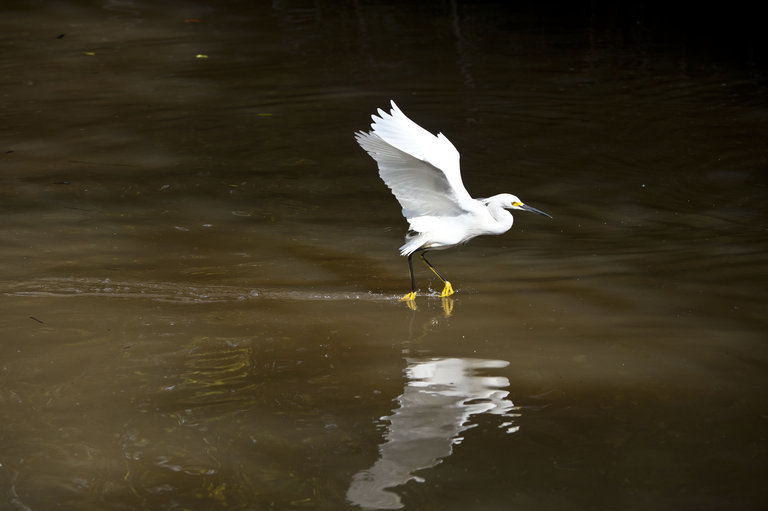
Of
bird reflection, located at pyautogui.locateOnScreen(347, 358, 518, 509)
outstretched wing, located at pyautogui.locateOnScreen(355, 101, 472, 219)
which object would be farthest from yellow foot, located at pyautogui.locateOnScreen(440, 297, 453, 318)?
bird reflection, located at pyautogui.locateOnScreen(347, 358, 518, 509)

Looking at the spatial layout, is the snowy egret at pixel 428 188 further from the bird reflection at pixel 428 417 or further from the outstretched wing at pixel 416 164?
the bird reflection at pixel 428 417

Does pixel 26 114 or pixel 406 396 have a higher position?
pixel 26 114

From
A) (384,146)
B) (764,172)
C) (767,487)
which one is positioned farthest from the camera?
(764,172)

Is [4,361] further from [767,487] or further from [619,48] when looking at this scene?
[619,48]

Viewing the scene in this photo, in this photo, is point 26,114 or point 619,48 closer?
point 26,114

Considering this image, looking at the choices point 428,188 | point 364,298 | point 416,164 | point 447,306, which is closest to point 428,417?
point 447,306

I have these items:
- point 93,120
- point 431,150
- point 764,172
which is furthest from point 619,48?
point 431,150

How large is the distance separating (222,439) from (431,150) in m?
2.52

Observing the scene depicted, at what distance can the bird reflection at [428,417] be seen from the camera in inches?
143

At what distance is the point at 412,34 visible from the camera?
15633 millimetres

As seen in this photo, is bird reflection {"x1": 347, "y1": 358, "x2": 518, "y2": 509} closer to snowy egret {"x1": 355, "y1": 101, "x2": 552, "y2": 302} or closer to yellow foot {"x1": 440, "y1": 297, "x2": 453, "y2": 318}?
yellow foot {"x1": 440, "y1": 297, "x2": 453, "y2": 318}

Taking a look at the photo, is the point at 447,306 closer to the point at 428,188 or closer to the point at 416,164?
the point at 428,188

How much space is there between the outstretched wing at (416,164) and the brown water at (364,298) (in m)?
0.61

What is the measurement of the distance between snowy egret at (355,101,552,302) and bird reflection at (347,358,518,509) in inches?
50.1
